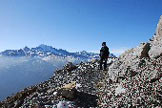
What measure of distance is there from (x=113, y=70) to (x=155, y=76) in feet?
19.4

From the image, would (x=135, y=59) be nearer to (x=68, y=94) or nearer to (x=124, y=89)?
(x=124, y=89)

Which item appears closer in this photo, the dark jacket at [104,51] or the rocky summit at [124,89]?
the rocky summit at [124,89]

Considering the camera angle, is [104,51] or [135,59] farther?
[104,51]

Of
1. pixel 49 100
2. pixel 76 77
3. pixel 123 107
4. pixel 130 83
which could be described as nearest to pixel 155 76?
pixel 130 83

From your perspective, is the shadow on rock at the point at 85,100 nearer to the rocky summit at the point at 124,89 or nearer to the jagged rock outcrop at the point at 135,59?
the rocky summit at the point at 124,89

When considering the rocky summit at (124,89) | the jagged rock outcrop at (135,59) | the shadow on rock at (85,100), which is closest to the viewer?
the rocky summit at (124,89)

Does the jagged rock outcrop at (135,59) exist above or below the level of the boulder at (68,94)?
above

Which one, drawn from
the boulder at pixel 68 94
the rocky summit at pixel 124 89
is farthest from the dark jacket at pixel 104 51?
the boulder at pixel 68 94

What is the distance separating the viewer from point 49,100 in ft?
63.4

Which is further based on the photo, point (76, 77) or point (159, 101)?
point (76, 77)

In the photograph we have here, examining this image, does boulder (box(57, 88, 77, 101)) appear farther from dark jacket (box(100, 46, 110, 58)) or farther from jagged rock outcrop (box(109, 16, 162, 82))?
dark jacket (box(100, 46, 110, 58))

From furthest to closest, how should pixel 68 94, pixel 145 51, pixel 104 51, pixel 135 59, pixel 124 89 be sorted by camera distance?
1. pixel 104 51
2. pixel 145 51
3. pixel 135 59
4. pixel 68 94
5. pixel 124 89

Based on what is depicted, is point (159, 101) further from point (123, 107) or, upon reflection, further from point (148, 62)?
point (148, 62)

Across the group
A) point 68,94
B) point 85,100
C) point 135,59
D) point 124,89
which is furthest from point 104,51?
point 124,89
